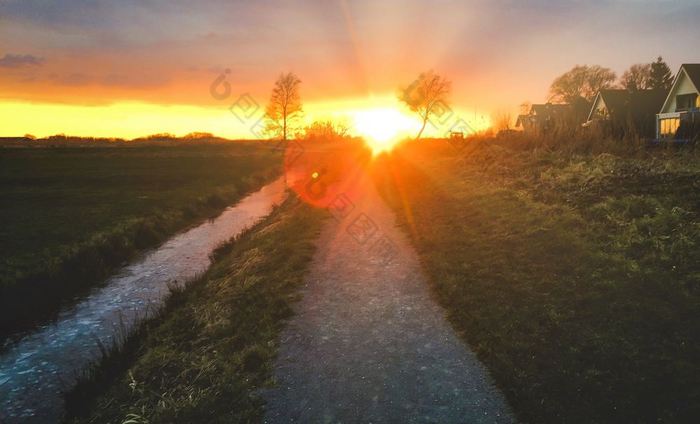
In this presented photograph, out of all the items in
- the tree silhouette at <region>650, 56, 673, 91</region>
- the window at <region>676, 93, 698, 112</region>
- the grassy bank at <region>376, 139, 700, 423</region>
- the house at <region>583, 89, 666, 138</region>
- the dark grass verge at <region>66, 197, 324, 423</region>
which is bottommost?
the dark grass verge at <region>66, 197, 324, 423</region>

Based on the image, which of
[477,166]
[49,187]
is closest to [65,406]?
[477,166]

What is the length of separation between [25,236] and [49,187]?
17.4 meters

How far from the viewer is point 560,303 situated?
759 cm

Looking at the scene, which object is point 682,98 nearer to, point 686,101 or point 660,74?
point 686,101

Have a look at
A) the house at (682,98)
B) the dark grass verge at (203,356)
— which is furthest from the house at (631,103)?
the dark grass verge at (203,356)

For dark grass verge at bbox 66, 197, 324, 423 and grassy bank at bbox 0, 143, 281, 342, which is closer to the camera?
dark grass verge at bbox 66, 197, 324, 423

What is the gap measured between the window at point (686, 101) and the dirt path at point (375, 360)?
142 feet

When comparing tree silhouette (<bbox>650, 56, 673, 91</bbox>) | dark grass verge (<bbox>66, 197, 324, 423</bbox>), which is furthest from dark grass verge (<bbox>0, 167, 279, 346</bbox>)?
tree silhouette (<bbox>650, 56, 673, 91</bbox>)

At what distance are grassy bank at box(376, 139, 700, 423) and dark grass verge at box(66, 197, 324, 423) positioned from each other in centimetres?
360

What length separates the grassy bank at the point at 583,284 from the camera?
5.45 metres

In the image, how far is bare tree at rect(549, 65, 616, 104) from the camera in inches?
3671

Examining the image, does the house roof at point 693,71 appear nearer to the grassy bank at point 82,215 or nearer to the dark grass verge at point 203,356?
the grassy bank at point 82,215

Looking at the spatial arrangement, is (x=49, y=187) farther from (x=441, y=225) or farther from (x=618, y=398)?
(x=618, y=398)

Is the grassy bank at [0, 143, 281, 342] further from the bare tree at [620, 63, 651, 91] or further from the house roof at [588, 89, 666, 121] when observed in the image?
the bare tree at [620, 63, 651, 91]
